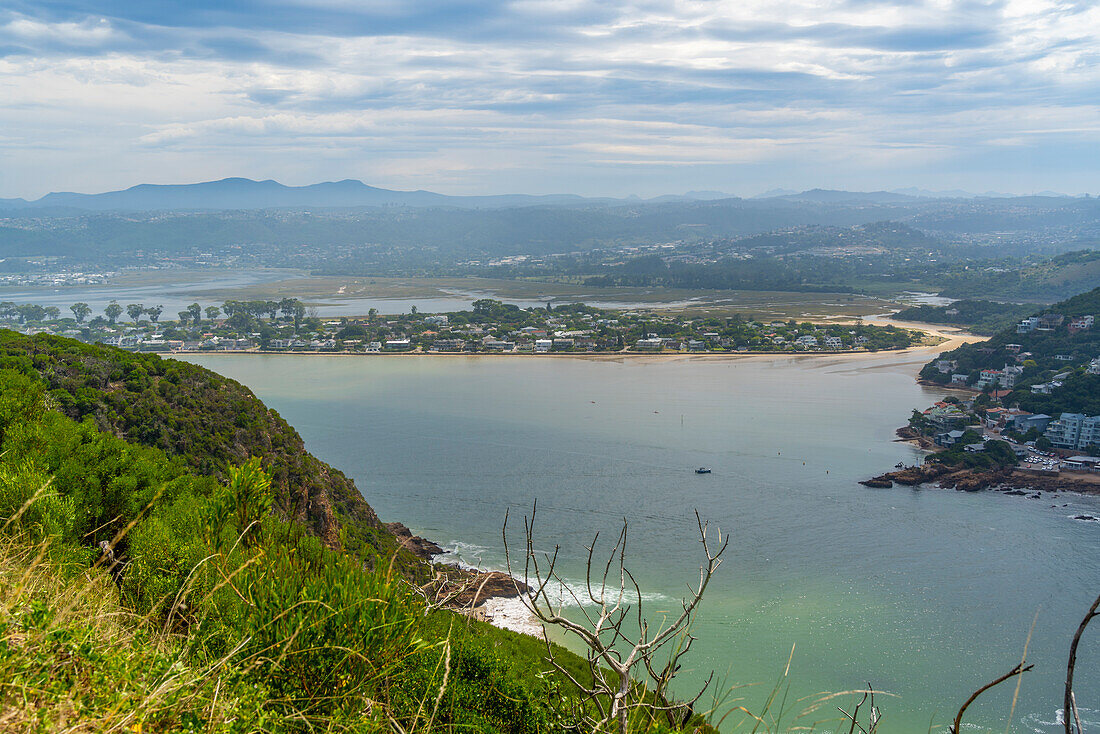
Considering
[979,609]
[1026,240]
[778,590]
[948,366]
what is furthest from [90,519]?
[1026,240]

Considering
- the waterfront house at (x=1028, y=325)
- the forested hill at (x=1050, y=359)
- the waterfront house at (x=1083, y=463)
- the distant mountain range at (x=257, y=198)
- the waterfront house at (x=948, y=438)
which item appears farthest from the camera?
the distant mountain range at (x=257, y=198)

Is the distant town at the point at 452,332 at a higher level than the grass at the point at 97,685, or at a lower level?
lower

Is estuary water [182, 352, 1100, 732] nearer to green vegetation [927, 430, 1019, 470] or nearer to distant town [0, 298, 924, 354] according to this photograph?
green vegetation [927, 430, 1019, 470]

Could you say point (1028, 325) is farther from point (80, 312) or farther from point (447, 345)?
point (80, 312)

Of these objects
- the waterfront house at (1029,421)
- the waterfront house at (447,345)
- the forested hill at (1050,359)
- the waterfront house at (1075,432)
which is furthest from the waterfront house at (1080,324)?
the waterfront house at (447,345)

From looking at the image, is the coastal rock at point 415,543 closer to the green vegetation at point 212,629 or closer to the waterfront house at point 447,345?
the green vegetation at point 212,629

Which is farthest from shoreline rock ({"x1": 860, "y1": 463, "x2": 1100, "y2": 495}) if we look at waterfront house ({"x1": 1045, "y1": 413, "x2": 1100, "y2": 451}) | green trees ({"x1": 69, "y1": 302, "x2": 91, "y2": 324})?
green trees ({"x1": 69, "y1": 302, "x2": 91, "y2": 324})
